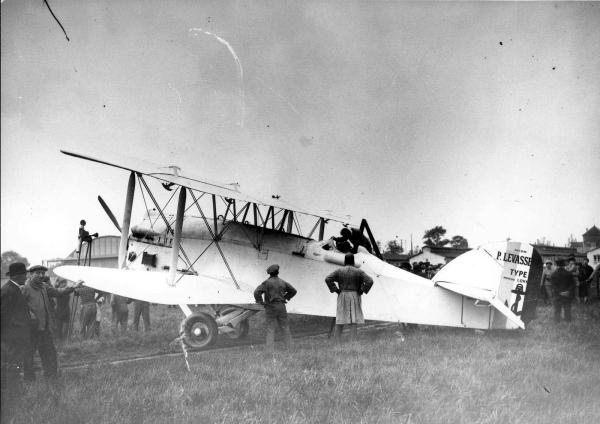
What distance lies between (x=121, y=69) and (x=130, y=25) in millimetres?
613

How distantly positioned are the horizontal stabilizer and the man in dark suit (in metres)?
6.05

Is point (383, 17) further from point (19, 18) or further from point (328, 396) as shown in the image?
point (328, 396)

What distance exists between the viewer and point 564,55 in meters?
5.21

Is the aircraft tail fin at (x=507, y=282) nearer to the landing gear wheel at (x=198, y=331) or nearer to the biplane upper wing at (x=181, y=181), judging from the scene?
the biplane upper wing at (x=181, y=181)

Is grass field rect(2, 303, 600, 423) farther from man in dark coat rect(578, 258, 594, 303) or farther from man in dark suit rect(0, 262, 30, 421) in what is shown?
man in dark coat rect(578, 258, 594, 303)

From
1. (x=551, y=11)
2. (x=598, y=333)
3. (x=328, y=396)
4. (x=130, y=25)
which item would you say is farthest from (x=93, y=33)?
(x=598, y=333)

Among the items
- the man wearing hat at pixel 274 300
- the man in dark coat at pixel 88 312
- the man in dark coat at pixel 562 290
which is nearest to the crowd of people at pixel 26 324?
the man in dark coat at pixel 88 312

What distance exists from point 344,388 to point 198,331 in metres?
3.76

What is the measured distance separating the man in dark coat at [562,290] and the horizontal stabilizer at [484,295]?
244 cm

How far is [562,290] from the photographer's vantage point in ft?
28.4

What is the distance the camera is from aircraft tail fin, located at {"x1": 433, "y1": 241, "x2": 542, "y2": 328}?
Result: 687 centimetres

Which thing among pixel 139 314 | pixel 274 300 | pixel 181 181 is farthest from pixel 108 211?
pixel 274 300

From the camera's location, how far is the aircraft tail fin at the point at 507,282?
687 cm

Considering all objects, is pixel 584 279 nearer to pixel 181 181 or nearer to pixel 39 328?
pixel 181 181
